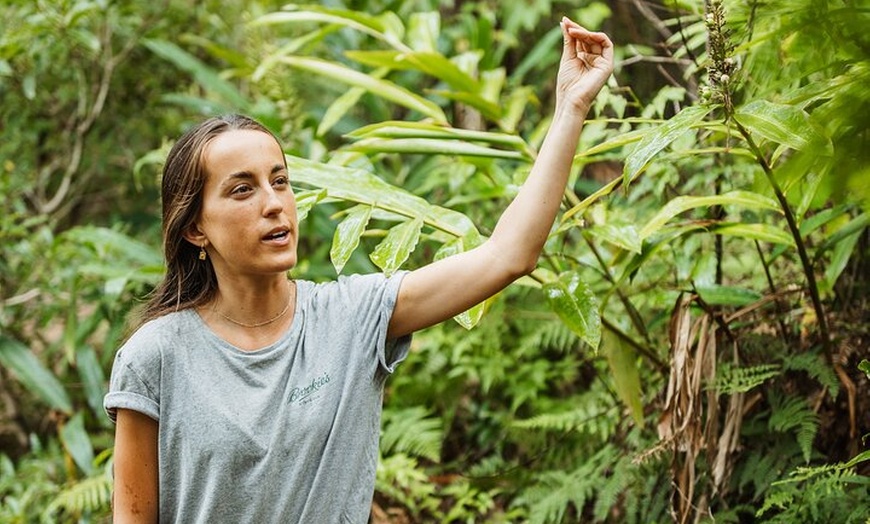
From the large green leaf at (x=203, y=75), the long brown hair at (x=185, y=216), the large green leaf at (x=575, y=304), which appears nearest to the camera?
the long brown hair at (x=185, y=216)

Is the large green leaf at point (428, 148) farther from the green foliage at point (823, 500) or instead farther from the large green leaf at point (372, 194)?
the green foliage at point (823, 500)

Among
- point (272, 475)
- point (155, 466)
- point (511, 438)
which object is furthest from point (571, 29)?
point (511, 438)

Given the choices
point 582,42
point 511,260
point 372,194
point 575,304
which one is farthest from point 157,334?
point 582,42

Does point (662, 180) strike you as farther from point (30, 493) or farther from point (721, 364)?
point (30, 493)

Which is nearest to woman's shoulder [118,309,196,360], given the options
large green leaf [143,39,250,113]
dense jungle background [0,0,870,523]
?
dense jungle background [0,0,870,523]

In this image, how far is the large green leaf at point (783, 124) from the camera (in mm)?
1508

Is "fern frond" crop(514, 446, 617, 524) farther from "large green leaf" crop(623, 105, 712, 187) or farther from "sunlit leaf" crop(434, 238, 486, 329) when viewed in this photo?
"large green leaf" crop(623, 105, 712, 187)

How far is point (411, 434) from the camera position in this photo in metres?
3.66

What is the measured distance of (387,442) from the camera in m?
3.71

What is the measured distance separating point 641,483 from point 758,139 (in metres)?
1.03

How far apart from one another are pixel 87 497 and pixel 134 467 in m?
1.82

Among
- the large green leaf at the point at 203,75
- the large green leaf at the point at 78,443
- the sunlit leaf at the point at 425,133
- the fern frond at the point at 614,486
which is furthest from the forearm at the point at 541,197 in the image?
the large green leaf at the point at 203,75

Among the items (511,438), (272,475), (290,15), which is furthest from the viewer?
(511,438)

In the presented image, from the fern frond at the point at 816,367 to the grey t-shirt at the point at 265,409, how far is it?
0.99 meters
